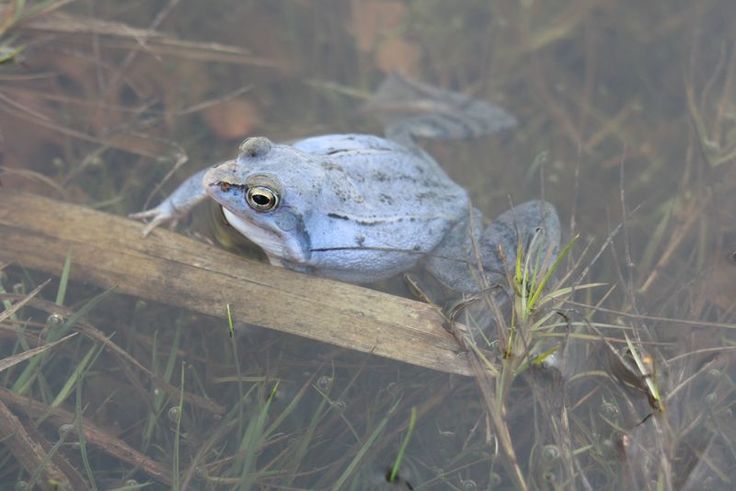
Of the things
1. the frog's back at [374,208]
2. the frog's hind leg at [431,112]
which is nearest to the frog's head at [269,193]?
the frog's back at [374,208]

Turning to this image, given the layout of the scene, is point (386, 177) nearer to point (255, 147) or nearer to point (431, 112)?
point (255, 147)

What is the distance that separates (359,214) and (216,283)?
0.96 meters

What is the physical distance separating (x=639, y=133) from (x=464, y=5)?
2230 mm

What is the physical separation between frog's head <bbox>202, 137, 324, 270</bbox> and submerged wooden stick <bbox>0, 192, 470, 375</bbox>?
0.21 metres

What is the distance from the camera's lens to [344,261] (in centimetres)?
415

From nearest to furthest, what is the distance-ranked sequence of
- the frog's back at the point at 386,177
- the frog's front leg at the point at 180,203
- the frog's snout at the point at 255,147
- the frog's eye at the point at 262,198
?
the frog's eye at the point at 262,198 → the frog's snout at the point at 255,147 → the frog's back at the point at 386,177 → the frog's front leg at the point at 180,203

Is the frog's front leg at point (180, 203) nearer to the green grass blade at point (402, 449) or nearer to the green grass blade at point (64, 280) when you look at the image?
the green grass blade at point (64, 280)

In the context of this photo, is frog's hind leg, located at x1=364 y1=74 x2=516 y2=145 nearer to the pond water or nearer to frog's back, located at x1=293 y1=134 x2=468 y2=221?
the pond water

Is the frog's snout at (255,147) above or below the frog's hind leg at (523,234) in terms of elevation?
above

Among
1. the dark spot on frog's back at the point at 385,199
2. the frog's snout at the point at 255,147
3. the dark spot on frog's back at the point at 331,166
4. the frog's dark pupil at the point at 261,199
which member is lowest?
the dark spot on frog's back at the point at 385,199

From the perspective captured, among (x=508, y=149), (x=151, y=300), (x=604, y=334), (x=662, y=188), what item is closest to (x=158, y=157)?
(x=151, y=300)

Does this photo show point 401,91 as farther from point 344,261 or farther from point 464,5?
point 344,261

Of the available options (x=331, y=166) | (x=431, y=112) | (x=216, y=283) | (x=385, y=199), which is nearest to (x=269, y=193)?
(x=331, y=166)

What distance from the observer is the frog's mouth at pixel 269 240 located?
12.9 feet
